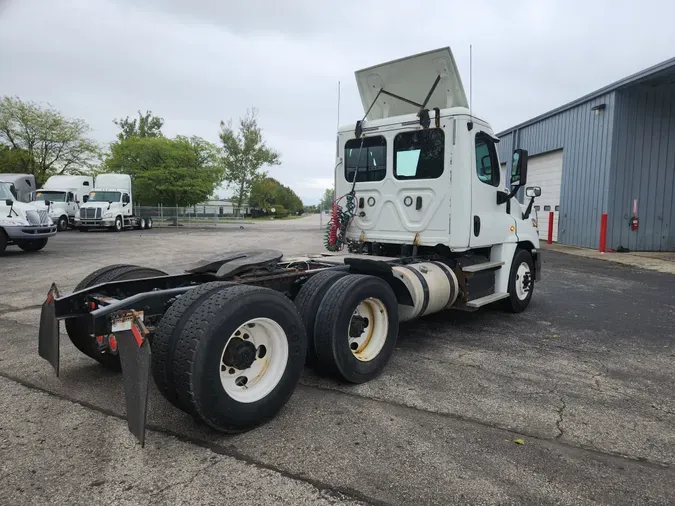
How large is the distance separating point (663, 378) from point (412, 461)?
2873 millimetres

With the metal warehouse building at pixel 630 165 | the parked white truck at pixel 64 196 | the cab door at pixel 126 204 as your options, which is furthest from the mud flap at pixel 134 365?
the cab door at pixel 126 204

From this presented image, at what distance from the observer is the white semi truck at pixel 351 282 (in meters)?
2.79

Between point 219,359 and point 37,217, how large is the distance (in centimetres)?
1359

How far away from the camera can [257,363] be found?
318cm

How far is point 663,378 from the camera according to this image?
13.6ft

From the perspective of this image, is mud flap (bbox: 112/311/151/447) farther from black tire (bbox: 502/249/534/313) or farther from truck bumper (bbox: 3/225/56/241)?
truck bumper (bbox: 3/225/56/241)

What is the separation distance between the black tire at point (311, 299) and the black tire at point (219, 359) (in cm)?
53

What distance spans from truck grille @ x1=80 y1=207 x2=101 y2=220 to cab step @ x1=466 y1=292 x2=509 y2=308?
2476 cm

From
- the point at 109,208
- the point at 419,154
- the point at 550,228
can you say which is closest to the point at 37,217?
the point at 419,154

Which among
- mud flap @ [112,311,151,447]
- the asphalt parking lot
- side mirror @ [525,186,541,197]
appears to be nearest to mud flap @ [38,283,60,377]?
the asphalt parking lot

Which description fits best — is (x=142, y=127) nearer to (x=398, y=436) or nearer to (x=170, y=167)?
(x=170, y=167)

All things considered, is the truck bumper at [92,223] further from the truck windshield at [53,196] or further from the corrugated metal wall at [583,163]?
the corrugated metal wall at [583,163]

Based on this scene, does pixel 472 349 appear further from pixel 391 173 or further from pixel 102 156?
pixel 102 156

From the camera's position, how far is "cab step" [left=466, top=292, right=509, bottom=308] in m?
5.44
